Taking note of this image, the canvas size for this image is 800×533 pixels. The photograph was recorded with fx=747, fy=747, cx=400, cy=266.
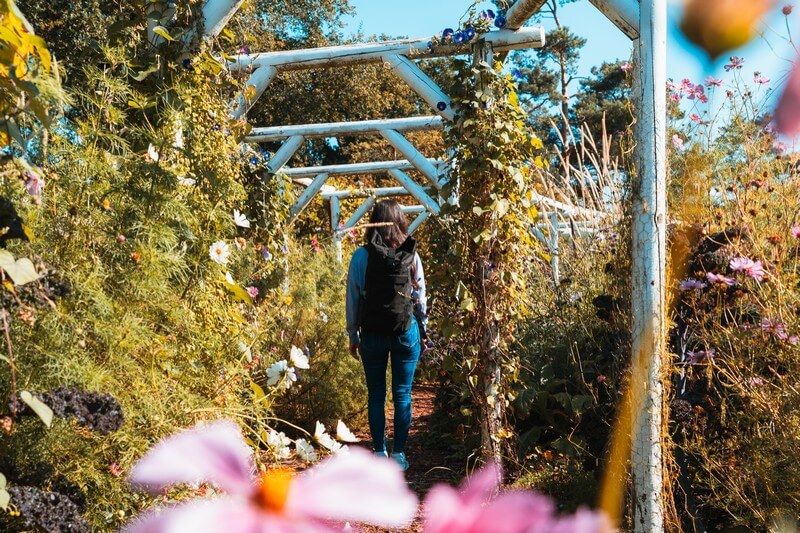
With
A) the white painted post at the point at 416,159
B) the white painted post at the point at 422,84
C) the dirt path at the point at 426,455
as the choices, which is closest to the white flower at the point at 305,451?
the dirt path at the point at 426,455

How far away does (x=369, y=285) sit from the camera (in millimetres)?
4145

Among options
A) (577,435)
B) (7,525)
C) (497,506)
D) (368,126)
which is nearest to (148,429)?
(7,525)

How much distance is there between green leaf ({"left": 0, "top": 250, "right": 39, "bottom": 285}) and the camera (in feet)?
3.89

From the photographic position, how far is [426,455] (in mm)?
5012

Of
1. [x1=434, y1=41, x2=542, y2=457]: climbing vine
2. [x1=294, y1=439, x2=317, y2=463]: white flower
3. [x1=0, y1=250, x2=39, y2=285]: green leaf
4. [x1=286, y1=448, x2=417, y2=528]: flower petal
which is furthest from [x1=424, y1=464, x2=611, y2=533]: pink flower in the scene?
[x1=434, y1=41, x2=542, y2=457]: climbing vine

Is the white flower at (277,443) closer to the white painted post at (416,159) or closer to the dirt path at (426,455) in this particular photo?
the dirt path at (426,455)

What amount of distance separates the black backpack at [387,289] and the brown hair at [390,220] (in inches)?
1.1

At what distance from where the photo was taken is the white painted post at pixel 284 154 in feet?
22.0

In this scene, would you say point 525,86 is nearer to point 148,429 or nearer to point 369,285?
point 369,285

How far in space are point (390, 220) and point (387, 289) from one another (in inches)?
15.0

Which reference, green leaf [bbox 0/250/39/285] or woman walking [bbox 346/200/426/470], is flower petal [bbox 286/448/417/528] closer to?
green leaf [bbox 0/250/39/285]

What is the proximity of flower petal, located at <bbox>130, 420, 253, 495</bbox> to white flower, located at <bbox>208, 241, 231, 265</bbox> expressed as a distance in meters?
2.60

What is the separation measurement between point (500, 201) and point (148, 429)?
2450 mm

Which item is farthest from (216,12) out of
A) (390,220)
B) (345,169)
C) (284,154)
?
(345,169)
